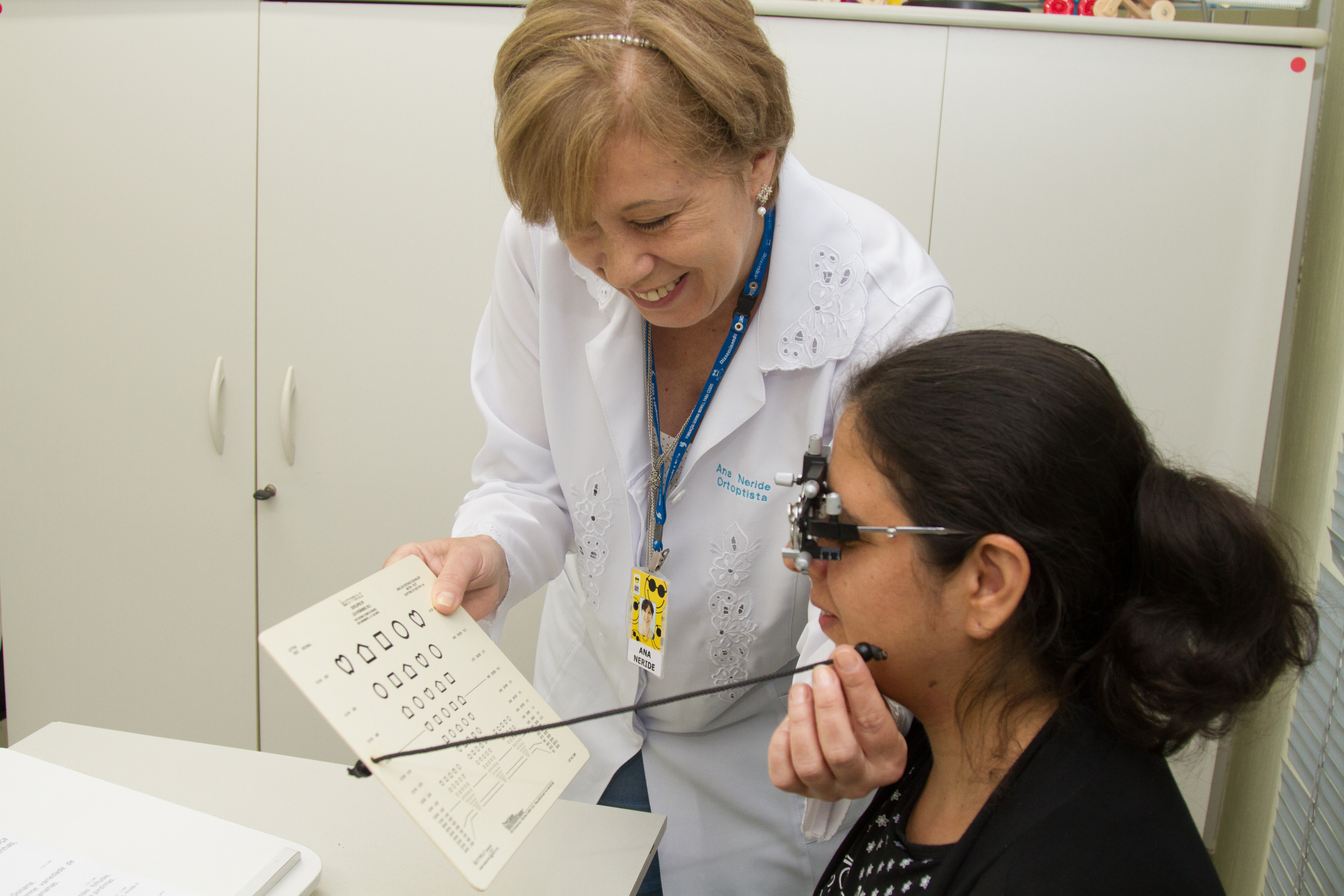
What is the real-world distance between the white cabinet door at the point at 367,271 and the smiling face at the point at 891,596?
133cm

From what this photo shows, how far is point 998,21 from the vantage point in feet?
5.93

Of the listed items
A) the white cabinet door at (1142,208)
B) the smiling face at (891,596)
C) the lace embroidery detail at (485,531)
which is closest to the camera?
the smiling face at (891,596)

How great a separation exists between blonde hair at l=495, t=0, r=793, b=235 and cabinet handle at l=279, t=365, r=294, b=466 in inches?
50.7

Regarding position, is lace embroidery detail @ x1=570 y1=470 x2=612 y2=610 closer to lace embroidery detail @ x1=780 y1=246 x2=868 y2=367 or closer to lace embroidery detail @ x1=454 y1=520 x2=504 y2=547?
lace embroidery detail @ x1=454 y1=520 x2=504 y2=547

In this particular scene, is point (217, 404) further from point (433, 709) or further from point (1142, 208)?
point (1142, 208)

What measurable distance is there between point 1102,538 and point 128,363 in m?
2.15

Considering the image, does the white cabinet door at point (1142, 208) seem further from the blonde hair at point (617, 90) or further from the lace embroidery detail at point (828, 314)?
the blonde hair at point (617, 90)

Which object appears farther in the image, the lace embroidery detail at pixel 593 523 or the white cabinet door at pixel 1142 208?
the white cabinet door at pixel 1142 208

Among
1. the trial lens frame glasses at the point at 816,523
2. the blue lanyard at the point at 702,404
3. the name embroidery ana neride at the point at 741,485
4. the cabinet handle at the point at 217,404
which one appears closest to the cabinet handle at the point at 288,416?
the cabinet handle at the point at 217,404

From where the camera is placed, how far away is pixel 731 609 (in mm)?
1303

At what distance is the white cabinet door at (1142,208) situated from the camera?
5.91 ft

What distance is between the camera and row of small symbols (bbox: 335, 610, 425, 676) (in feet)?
2.77

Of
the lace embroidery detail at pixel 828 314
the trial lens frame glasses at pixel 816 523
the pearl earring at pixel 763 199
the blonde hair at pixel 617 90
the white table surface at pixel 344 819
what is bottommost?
the white table surface at pixel 344 819

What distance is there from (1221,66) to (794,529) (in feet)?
4.88
